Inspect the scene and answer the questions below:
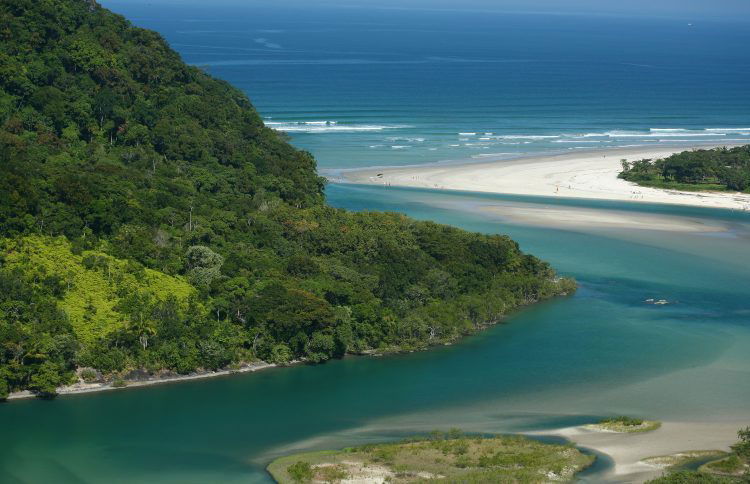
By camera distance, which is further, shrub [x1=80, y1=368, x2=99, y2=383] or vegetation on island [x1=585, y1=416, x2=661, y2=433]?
shrub [x1=80, y1=368, x2=99, y2=383]

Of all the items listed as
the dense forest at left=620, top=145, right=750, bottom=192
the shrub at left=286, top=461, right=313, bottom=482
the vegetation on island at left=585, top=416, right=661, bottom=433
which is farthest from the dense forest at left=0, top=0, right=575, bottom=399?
the dense forest at left=620, top=145, right=750, bottom=192

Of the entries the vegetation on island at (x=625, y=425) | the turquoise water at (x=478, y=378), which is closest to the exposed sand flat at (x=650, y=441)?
the vegetation on island at (x=625, y=425)

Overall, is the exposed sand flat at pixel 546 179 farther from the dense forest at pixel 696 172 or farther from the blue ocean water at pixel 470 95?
the blue ocean water at pixel 470 95

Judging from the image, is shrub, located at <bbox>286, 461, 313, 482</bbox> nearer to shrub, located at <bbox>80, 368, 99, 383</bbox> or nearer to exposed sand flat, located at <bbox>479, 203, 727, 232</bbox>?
shrub, located at <bbox>80, 368, 99, 383</bbox>

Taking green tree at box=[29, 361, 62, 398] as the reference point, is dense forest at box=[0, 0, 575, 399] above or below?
above

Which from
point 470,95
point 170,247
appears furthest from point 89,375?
point 470,95

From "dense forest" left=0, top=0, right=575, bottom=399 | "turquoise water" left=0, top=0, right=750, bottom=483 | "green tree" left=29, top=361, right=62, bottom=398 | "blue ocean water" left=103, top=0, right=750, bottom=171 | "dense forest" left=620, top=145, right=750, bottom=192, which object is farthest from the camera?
"blue ocean water" left=103, top=0, right=750, bottom=171

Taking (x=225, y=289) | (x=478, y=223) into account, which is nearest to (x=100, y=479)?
(x=225, y=289)
